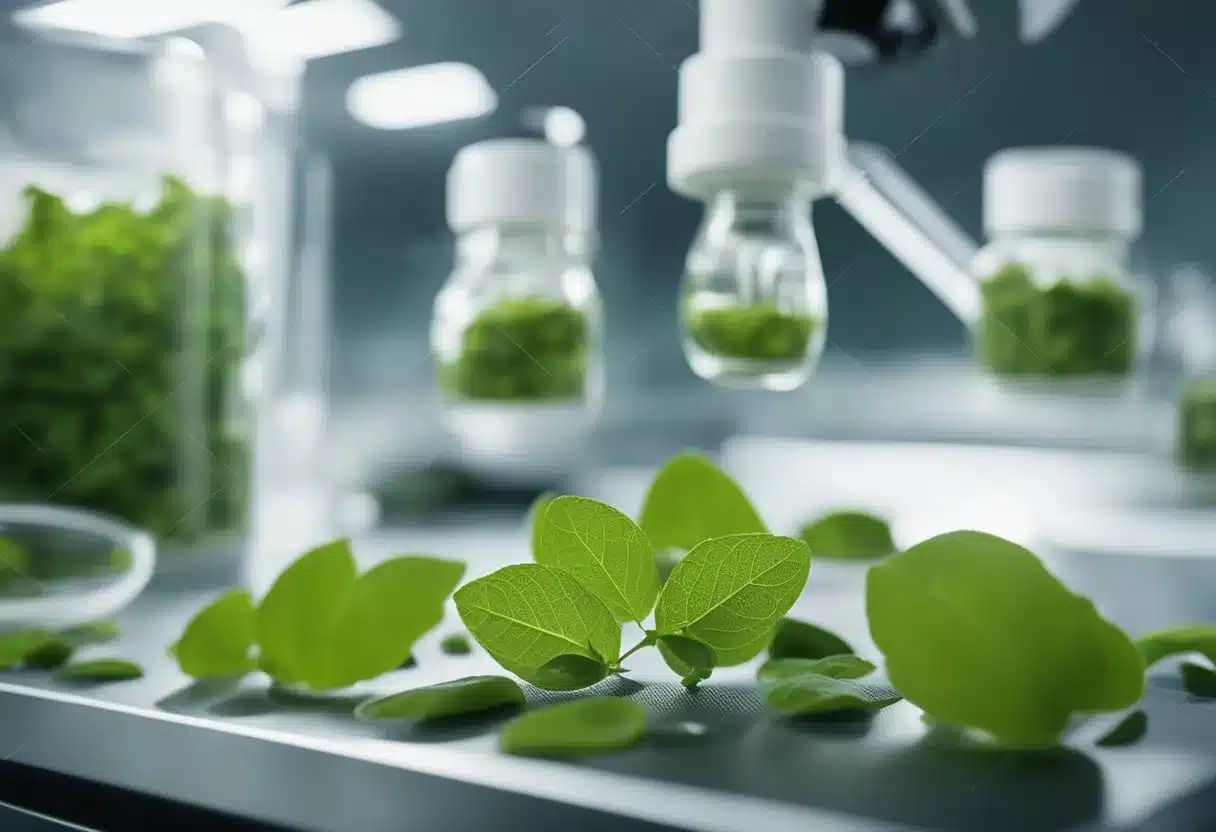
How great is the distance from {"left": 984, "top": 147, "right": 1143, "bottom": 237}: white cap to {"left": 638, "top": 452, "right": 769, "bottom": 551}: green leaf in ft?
0.73

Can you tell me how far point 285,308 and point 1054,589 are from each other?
0.57 meters

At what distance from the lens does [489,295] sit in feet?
1.65

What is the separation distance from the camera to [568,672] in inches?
8.5

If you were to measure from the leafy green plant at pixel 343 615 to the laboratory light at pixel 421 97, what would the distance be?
40 cm

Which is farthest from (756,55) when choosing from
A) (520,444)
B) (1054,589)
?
(520,444)

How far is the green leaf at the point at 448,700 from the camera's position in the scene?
0.66 feet

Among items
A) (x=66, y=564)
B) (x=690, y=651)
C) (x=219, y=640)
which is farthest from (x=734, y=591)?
(x=66, y=564)

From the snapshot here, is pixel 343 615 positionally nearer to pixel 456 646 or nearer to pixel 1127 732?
pixel 456 646

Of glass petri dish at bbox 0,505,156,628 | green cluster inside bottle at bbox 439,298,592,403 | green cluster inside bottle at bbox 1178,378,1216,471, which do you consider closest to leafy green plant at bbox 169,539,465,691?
glass petri dish at bbox 0,505,156,628

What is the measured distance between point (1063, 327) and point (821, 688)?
287 millimetres

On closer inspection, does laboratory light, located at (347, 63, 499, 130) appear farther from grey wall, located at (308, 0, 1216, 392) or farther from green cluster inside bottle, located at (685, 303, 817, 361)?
green cluster inside bottle, located at (685, 303, 817, 361)

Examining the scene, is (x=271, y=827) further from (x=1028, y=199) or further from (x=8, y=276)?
(x=1028, y=199)

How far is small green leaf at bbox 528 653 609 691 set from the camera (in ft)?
0.70

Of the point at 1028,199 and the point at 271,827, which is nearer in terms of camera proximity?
the point at 271,827
